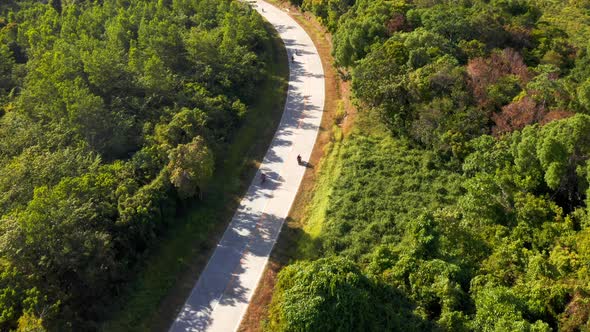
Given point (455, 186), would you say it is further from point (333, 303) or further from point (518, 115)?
point (333, 303)

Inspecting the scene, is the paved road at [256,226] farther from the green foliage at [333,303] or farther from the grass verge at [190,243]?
the green foliage at [333,303]

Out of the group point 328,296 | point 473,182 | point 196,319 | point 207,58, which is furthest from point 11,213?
point 473,182

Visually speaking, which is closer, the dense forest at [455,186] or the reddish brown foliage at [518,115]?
the dense forest at [455,186]

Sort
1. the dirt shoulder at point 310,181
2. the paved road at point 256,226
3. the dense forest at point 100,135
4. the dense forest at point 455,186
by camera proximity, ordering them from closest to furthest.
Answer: the dense forest at point 455,186 → the dense forest at point 100,135 → the paved road at point 256,226 → the dirt shoulder at point 310,181

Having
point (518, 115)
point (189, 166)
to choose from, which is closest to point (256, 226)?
point (189, 166)

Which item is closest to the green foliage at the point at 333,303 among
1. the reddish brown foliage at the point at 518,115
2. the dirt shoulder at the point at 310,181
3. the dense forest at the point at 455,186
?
the dense forest at the point at 455,186

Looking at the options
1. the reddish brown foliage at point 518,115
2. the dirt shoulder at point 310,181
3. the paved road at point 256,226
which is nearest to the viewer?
the paved road at point 256,226

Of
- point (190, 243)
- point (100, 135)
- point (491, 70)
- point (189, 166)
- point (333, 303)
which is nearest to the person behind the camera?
point (333, 303)
